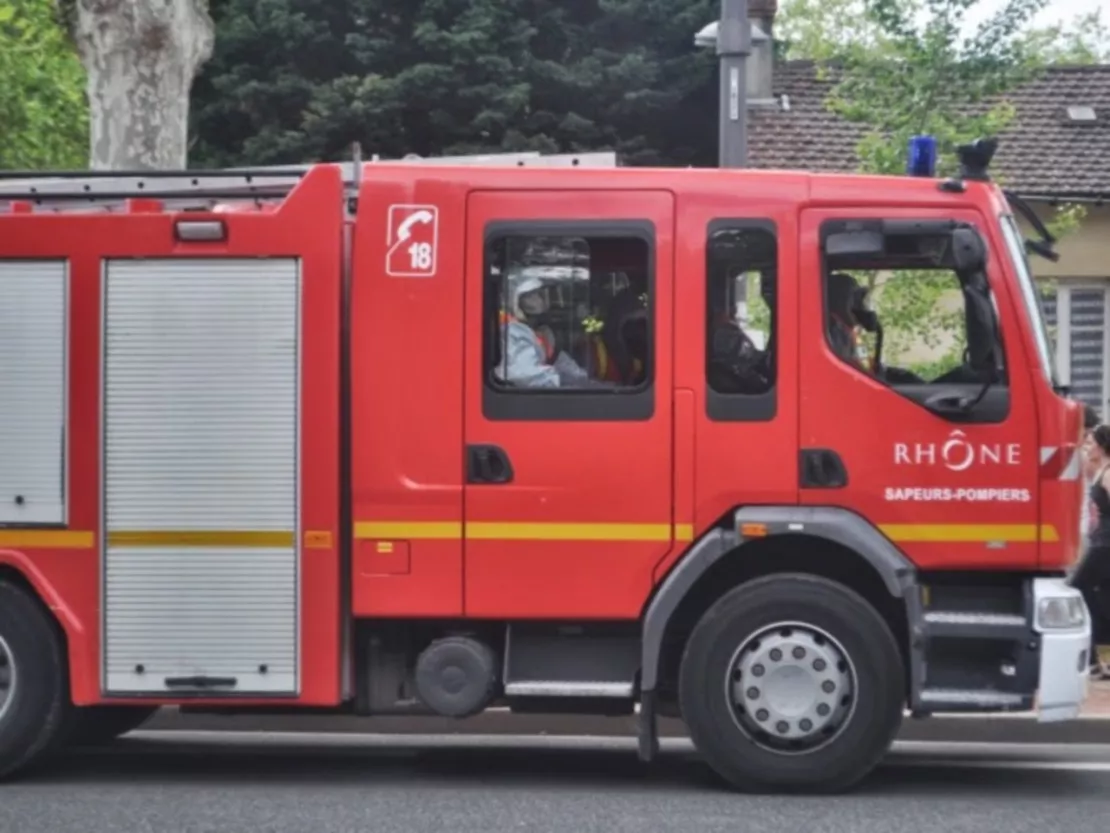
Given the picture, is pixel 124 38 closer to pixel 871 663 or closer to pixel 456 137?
pixel 871 663

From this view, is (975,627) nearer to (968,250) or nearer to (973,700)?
(973,700)

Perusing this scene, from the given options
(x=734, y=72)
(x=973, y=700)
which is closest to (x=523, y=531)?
(x=973, y=700)

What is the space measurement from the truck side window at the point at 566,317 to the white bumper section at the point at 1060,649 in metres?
2.00

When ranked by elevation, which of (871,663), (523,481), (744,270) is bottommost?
(871,663)

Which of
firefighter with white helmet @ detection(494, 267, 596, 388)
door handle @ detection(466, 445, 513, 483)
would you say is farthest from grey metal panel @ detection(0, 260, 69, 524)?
firefighter with white helmet @ detection(494, 267, 596, 388)

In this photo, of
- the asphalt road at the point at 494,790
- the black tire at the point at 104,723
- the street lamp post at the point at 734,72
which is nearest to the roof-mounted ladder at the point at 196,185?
the black tire at the point at 104,723

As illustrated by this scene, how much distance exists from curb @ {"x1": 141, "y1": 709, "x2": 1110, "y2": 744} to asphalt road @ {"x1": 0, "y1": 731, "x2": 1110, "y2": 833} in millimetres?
66

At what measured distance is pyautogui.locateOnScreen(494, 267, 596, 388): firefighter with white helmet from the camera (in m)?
9.50

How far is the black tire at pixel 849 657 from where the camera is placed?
924 centimetres

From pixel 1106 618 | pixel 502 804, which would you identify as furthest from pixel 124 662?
pixel 1106 618

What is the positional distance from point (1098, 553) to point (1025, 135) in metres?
16.1

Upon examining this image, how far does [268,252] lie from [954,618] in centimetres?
342

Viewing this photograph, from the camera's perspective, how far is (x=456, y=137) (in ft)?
90.5

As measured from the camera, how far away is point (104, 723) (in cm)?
1080
